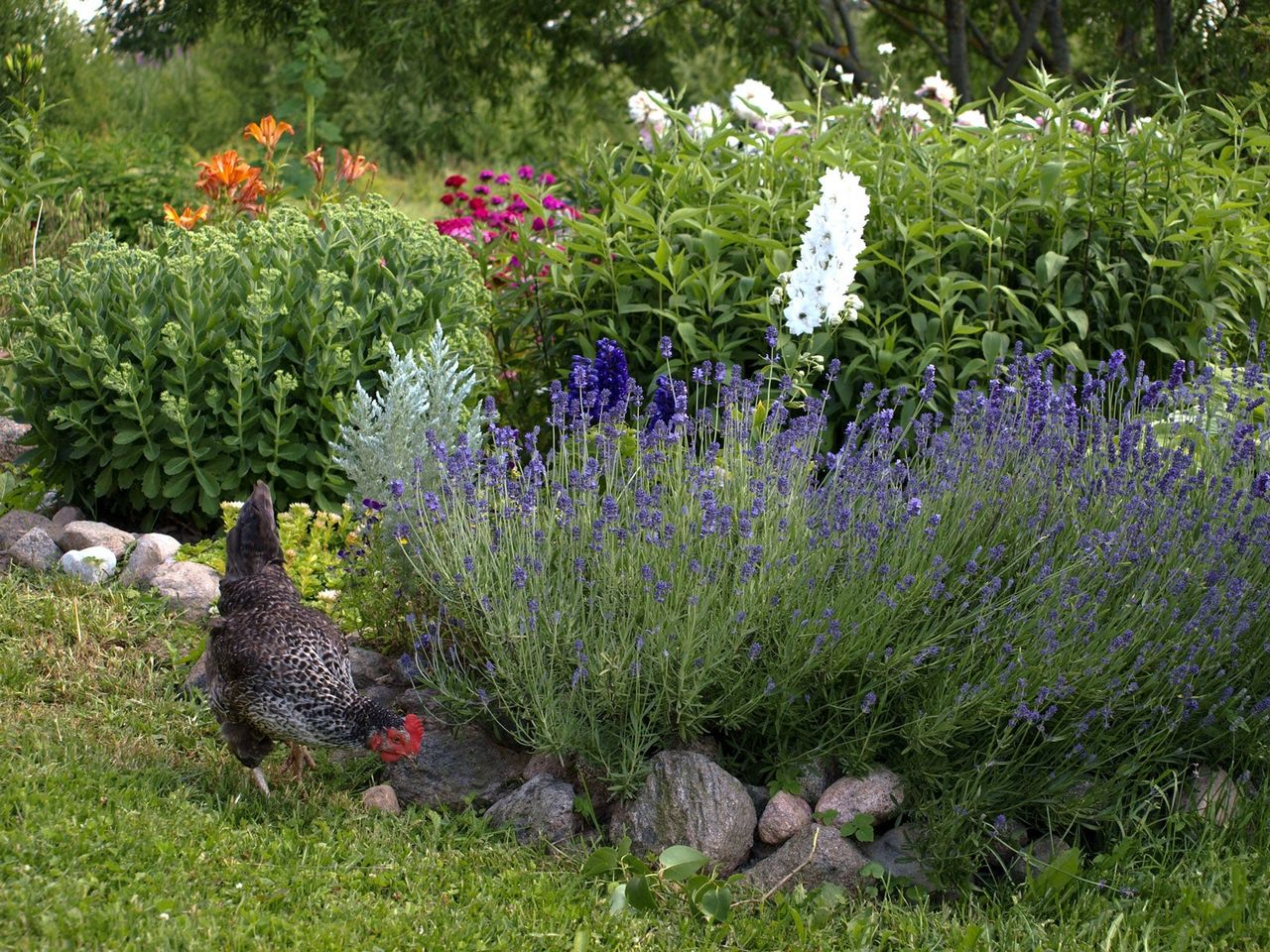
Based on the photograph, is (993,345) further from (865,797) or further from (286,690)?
(286,690)

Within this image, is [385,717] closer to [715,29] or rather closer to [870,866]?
[870,866]

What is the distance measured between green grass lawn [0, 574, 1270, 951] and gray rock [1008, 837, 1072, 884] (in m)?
0.08

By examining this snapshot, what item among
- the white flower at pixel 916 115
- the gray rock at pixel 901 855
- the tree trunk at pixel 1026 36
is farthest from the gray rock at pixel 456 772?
the tree trunk at pixel 1026 36

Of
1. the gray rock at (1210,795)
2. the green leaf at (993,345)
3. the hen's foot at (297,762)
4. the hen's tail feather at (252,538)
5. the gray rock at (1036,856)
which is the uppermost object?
the hen's tail feather at (252,538)

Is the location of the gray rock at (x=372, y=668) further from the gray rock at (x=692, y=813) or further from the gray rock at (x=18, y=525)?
the gray rock at (x=18, y=525)

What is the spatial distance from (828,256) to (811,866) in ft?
6.93

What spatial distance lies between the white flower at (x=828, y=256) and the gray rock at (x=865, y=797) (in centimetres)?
171

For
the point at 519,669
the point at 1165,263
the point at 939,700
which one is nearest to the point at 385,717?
the point at 519,669

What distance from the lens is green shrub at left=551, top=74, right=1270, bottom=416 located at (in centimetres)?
533

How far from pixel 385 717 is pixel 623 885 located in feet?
2.49

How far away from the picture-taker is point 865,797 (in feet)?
11.4

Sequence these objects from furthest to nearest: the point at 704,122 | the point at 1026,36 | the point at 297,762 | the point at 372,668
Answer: the point at 1026,36 < the point at 704,122 < the point at 372,668 < the point at 297,762

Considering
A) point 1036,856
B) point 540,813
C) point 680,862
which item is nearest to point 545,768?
point 540,813

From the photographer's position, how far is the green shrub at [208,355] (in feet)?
16.5
